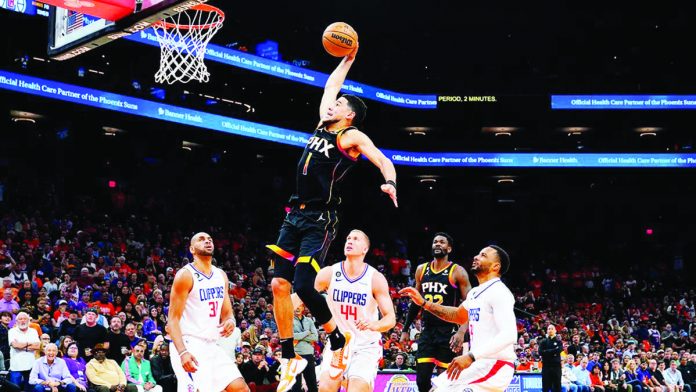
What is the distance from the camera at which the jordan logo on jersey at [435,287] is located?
9.88m

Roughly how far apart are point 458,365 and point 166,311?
11.3 meters

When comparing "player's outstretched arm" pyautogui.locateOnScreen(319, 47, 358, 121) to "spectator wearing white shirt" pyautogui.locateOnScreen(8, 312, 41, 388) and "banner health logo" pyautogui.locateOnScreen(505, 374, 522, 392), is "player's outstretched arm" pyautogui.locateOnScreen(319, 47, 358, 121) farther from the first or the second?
"banner health logo" pyautogui.locateOnScreen(505, 374, 522, 392)

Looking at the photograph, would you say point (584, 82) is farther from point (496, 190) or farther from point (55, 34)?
point (55, 34)

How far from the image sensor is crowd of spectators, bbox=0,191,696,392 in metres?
13.2

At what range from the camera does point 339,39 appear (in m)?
8.19

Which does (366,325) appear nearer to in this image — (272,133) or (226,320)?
(226,320)

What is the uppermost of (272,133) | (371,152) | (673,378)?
(272,133)

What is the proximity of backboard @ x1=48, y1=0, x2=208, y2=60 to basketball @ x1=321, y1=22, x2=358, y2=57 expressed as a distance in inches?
46.8

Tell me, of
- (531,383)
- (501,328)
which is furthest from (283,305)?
(531,383)

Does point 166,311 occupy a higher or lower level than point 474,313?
lower

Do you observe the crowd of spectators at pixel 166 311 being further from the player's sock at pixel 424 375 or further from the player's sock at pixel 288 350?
the player's sock at pixel 288 350

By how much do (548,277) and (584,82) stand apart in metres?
7.90

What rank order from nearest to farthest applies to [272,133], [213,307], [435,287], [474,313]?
[474,313] < [213,307] < [435,287] < [272,133]

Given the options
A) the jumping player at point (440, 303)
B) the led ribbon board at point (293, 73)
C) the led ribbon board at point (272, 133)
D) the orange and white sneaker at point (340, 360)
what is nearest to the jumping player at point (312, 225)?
the orange and white sneaker at point (340, 360)
